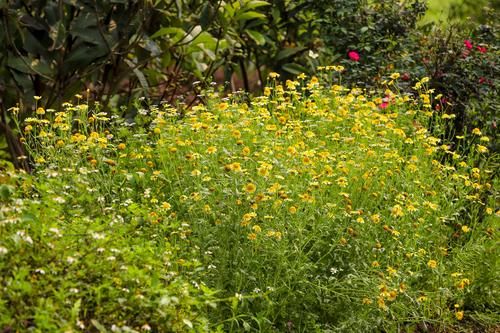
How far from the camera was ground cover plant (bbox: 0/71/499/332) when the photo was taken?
2.99m

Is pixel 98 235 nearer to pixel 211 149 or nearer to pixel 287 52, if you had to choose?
pixel 211 149

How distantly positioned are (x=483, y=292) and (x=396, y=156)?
2.86 ft

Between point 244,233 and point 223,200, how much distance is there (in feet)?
0.58

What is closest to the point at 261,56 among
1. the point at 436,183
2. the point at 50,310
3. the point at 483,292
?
the point at 436,183

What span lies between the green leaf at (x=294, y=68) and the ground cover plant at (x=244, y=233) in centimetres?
192

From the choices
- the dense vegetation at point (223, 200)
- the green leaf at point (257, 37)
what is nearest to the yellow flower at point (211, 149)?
the dense vegetation at point (223, 200)

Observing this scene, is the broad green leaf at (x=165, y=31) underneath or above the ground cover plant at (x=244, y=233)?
above

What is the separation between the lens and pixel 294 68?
7016mm

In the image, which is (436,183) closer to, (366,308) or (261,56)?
(366,308)

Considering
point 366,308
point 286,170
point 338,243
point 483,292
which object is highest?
point 286,170

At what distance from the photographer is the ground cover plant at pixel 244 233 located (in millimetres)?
2992

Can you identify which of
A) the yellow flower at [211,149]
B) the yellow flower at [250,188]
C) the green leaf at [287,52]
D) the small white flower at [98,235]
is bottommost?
the green leaf at [287,52]

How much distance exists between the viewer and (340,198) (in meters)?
4.17

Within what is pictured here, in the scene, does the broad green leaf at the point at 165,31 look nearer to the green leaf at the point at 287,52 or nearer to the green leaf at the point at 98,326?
the green leaf at the point at 287,52
